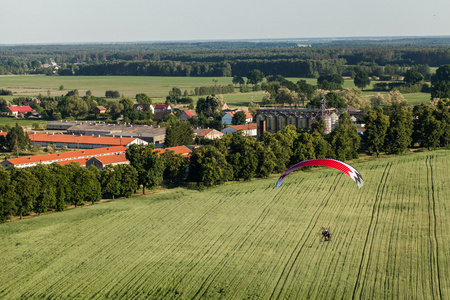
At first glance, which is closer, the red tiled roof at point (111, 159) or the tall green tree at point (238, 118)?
the red tiled roof at point (111, 159)

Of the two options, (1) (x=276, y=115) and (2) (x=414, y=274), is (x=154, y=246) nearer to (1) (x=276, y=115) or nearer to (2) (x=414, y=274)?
(2) (x=414, y=274)

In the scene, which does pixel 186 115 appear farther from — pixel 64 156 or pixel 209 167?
pixel 209 167

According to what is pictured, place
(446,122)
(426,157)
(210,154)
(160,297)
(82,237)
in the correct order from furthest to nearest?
(446,122), (426,157), (210,154), (82,237), (160,297)

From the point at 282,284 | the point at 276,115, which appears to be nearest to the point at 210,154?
the point at 276,115

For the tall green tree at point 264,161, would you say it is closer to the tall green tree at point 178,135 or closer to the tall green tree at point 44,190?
the tall green tree at point 178,135

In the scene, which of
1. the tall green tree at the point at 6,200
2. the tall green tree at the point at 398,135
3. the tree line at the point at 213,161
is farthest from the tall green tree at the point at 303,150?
the tall green tree at the point at 6,200

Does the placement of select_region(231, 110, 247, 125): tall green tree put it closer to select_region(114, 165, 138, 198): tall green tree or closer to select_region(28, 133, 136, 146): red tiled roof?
select_region(28, 133, 136, 146): red tiled roof
